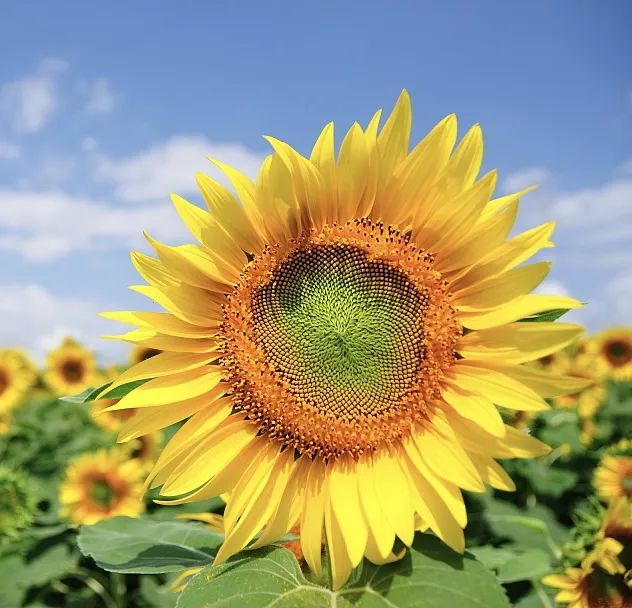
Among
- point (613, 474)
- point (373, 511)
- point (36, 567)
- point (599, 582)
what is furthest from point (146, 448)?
point (373, 511)

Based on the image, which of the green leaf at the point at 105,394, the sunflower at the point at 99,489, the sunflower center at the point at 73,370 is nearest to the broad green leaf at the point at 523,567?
the green leaf at the point at 105,394

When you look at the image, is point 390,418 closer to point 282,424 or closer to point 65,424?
point 282,424

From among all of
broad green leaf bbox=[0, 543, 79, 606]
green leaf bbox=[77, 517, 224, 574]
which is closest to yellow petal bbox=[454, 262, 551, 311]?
A: green leaf bbox=[77, 517, 224, 574]

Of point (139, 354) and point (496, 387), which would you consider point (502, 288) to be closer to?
point (496, 387)

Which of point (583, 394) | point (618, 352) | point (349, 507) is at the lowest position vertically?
point (349, 507)

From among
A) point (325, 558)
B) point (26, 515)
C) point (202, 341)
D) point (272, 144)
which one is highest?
point (272, 144)

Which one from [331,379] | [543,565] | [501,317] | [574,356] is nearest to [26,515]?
[543,565]
